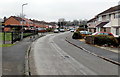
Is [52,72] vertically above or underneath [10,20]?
underneath

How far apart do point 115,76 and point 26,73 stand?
13.1 ft

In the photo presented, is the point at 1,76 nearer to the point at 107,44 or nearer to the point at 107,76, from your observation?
the point at 107,76

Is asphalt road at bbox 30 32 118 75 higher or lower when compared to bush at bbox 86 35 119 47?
lower

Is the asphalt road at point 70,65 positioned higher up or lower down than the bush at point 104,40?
lower down

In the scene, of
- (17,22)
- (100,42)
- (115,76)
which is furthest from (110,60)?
(17,22)

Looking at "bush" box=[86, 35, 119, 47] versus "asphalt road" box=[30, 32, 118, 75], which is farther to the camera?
"bush" box=[86, 35, 119, 47]

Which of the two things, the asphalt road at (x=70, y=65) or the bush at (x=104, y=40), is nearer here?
the asphalt road at (x=70, y=65)

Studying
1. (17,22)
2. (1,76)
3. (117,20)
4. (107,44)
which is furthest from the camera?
(17,22)

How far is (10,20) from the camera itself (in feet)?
274

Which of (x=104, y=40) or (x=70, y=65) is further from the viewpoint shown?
(x=104, y=40)

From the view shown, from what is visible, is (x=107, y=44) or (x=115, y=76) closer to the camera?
(x=115, y=76)

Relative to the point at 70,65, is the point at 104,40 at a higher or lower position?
higher

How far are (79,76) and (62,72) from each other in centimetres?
108

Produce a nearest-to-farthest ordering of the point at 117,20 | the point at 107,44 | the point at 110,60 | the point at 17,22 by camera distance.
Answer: the point at 110,60
the point at 107,44
the point at 117,20
the point at 17,22
